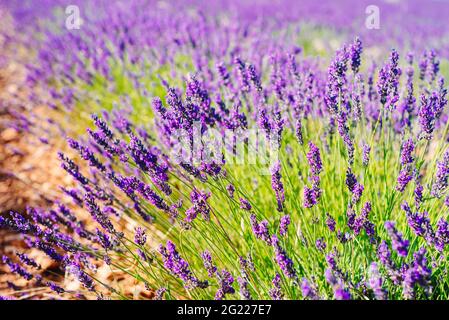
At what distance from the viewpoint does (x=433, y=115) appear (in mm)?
1486

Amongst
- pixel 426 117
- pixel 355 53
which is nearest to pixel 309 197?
pixel 426 117

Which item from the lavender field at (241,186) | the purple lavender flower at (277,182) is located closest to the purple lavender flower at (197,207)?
the lavender field at (241,186)

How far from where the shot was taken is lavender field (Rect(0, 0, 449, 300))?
1.42 m

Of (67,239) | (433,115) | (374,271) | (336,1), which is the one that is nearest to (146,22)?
(67,239)

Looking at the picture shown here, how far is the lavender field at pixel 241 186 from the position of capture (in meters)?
1.42

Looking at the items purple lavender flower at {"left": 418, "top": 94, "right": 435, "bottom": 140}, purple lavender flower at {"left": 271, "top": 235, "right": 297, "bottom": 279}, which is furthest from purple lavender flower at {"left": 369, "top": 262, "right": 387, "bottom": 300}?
purple lavender flower at {"left": 418, "top": 94, "right": 435, "bottom": 140}

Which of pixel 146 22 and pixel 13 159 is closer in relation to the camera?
pixel 13 159

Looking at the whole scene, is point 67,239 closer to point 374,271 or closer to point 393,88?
point 374,271

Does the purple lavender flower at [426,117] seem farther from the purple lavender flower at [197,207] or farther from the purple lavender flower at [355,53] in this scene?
the purple lavender flower at [197,207]

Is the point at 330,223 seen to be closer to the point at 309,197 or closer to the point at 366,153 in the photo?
the point at 309,197

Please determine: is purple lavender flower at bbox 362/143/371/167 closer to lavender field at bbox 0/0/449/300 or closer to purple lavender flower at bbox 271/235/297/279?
lavender field at bbox 0/0/449/300

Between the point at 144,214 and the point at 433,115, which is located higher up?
the point at 433,115

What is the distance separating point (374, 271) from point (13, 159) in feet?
10.1

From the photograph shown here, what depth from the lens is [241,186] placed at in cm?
163
